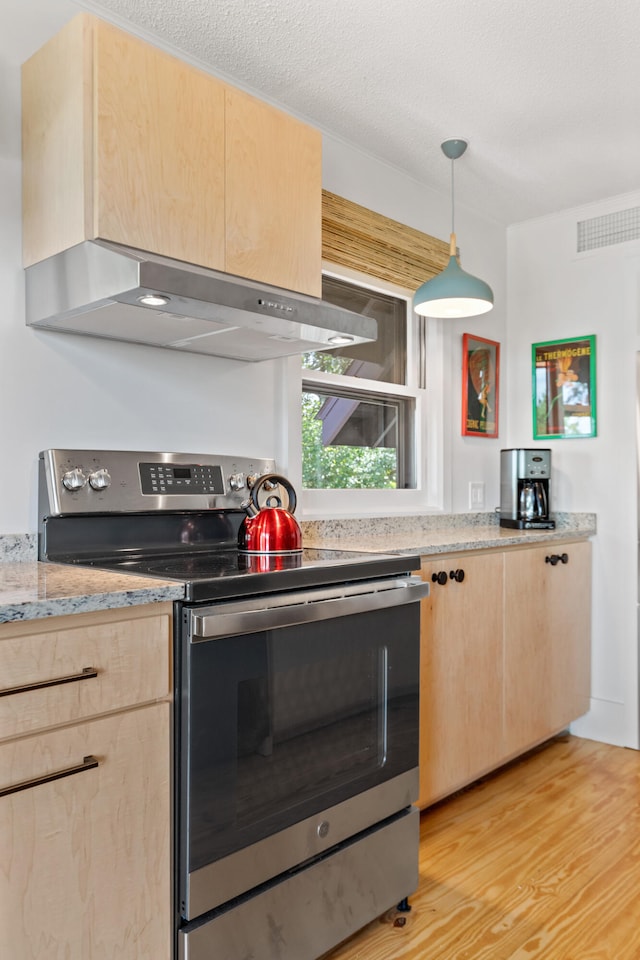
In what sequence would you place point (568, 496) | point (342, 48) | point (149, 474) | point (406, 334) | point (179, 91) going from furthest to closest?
point (568, 496) → point (406, 334) → point (342, 48) → point (149, 474) → point (179, 91)

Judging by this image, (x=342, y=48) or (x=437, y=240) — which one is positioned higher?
(x=342, y=48)

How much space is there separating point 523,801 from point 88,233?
2.24 m

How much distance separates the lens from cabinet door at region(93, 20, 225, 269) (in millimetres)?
1587

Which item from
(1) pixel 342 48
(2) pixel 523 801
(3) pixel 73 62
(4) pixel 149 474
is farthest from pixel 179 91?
(2) pixel 523 801

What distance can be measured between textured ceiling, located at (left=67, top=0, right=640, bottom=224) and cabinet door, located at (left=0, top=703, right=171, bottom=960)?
1808 millimetres

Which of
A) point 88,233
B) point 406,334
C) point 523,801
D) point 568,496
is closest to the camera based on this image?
point 88,233

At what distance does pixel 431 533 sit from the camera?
2840 millimetres

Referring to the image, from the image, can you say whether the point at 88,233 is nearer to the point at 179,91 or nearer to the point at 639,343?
the point at 179,91

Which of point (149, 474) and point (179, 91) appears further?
point (149, 474)

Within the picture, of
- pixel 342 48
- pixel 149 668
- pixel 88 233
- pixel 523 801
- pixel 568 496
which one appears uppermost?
pixel 342 48

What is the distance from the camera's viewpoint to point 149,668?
52.3 inches

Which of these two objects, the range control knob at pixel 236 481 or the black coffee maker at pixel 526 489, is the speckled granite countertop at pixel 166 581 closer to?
the black coffee maker at pixel 526 489

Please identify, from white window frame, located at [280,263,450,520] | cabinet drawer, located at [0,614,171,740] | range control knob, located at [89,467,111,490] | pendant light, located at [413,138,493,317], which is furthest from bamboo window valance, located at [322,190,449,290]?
cabinet drawer, located at [0,614,171,740]

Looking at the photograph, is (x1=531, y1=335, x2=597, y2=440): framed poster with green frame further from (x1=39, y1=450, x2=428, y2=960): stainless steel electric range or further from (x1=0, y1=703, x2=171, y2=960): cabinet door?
(x1=0, y1=703, x2=171, y2=960): cabinet door
